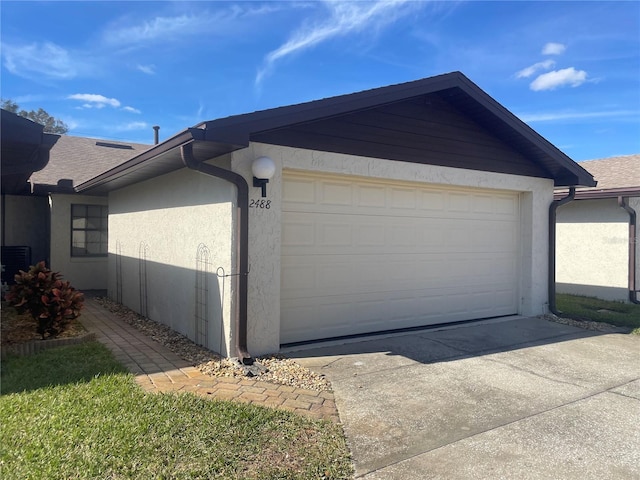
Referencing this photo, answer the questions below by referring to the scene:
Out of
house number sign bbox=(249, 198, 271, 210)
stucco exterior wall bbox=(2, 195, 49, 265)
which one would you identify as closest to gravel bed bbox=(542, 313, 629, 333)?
house number sign bbox=(249, 198, 271, 210)

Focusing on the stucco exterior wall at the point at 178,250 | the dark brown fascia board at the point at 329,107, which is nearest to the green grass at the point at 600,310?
the dark brown fascia board at the point at 329,107

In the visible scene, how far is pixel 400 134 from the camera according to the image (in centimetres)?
685

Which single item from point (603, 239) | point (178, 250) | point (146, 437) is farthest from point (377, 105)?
point (603, 239)

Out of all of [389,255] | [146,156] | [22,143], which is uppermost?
[146,156]

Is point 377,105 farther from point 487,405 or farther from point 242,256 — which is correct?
point 487,405

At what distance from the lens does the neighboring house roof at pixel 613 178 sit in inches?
409

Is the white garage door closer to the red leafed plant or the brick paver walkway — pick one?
the brick paver walkway

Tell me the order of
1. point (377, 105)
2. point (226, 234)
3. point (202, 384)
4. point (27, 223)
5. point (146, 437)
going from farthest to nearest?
point (27, 223)
point (377, 105)
point (226, 234)
point (202, 384)
point (146, 437)

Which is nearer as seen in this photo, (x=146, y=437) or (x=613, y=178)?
(x=146, y=437)

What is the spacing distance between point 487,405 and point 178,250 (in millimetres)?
4671

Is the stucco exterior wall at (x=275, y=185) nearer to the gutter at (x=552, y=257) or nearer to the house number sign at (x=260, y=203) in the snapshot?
the house number sign at (x=260, y=203)

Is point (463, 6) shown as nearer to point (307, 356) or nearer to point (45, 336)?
point (307, 356)

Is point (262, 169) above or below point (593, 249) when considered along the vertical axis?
above

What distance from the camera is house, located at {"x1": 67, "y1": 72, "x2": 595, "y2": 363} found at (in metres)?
5.38
